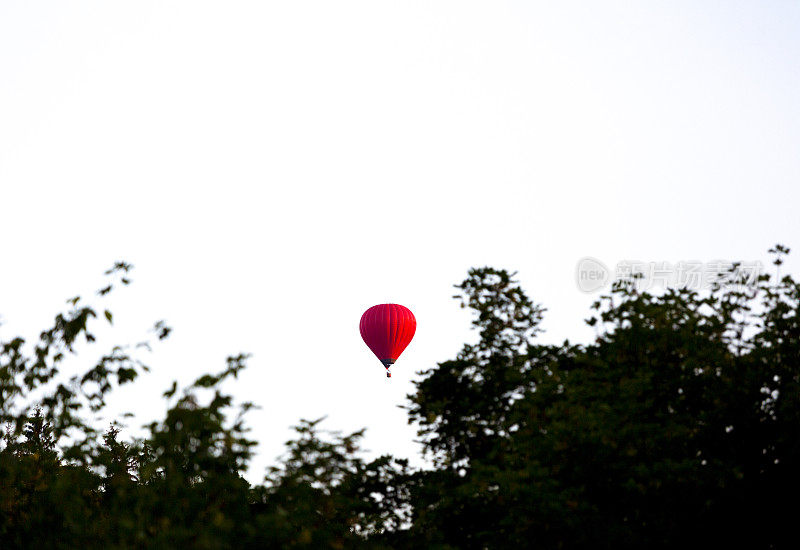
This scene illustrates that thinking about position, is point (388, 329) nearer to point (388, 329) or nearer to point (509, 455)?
point (388, 329)

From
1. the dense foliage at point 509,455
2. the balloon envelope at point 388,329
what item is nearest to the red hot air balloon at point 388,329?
the balloon envelope at point 388,329

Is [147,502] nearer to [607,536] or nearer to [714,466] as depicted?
[607,536]

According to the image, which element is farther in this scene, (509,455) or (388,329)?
(388,329)

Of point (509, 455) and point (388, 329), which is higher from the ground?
point (388, 329)

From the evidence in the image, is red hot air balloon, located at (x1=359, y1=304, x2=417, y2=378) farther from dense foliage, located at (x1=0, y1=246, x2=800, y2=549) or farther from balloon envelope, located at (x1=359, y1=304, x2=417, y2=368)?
dense foliage, located at (x1=0, y1=246, x2=800, y2=549)

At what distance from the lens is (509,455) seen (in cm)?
1927

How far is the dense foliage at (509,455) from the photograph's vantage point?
12562mm

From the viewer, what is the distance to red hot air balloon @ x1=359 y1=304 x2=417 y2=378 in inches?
2041

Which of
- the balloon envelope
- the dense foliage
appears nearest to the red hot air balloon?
the balloon envelope

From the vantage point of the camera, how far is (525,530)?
17516mm

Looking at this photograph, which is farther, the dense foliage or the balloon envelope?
the balloon envelope

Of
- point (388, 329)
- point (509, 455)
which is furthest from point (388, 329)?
point (509, 455)

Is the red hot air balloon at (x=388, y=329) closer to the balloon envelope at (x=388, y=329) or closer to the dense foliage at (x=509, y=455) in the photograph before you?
the balloon envelope at (x=388, y=329)

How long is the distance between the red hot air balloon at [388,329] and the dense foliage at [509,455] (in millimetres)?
28328
